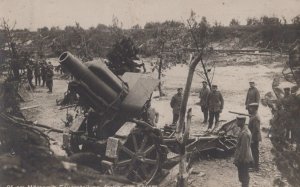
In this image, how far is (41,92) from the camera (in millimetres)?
23484

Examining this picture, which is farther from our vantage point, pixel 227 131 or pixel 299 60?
pixel 227 131

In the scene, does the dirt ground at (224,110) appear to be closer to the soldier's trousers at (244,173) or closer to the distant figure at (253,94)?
the soldier's trousers at (244,173)

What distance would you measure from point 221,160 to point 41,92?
1609 cm

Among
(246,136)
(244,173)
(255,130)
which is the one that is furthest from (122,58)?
(244,173)

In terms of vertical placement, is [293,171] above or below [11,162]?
below

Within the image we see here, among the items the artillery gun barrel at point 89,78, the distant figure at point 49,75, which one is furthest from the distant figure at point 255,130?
the distant figure at point 49,75

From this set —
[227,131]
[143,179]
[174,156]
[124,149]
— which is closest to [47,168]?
[124,149]

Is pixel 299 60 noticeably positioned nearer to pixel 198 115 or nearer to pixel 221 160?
pixel 221 160

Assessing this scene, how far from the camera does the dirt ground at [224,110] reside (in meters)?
8.46

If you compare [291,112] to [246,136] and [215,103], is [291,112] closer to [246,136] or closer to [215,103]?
[246,136]

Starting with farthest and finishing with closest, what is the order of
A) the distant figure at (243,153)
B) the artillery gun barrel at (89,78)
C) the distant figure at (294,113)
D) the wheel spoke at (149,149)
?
the wheel spoke at (149,149)
the distant figure at (243,153)
the artillery gun barrel at (89,78)
the distant figure at (294,113)

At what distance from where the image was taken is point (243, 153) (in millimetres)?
7441

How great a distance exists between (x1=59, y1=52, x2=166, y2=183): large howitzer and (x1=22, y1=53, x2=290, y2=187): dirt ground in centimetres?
79

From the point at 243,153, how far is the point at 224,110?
9.83m
